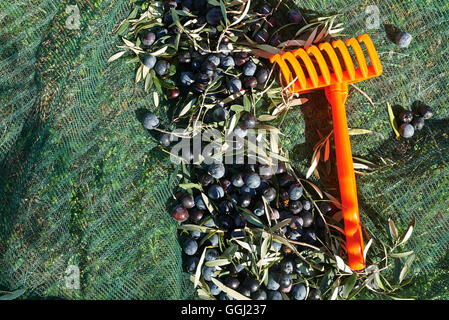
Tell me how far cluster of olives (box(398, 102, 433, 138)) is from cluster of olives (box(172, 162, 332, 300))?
605 millimetres

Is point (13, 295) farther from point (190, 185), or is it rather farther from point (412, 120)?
point (412, 120)

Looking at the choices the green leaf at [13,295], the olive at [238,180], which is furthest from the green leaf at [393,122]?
the green leaf at [13,295]

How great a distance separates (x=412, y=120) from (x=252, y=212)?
3.47 feet

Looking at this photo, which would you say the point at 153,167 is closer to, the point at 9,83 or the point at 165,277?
the point at 165,277

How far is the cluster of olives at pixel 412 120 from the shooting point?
8.01 ft

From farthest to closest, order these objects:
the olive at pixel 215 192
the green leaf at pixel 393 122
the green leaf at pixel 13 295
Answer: the green leaf at pixel 393 122, the olive at pixel 215 192, the green leaf at pixel 13 295

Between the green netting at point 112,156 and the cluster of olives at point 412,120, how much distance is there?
0.21 feet

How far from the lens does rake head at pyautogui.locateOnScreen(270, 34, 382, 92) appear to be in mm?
2277

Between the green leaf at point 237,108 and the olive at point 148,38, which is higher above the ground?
the olive at point 148,38

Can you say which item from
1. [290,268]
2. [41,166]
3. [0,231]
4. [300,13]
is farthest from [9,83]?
[290,268]

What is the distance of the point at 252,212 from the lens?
2.37 metres

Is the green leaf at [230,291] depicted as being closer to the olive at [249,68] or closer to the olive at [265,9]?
the olive at [249,68]

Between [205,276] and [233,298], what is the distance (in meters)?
0.19

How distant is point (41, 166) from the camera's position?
2.31m
